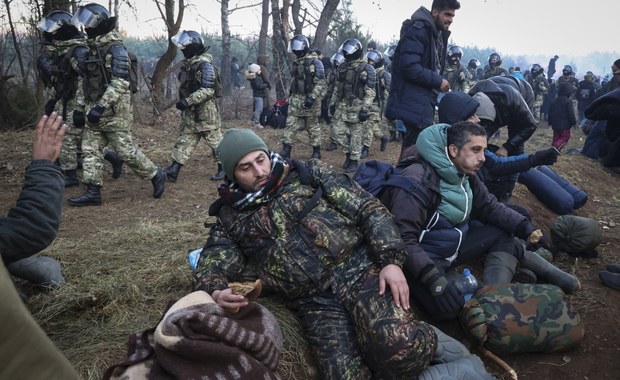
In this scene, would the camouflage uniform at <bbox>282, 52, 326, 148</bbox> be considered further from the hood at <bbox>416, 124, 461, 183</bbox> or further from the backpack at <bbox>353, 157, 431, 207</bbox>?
the hood at <bbox>416, 124, 461, 183</bbox>

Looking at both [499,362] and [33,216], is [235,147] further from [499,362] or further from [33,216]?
[499,362]

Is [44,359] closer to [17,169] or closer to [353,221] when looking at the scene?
[353,221]

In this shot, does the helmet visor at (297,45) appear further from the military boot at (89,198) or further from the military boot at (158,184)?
the military boot at (89,198)

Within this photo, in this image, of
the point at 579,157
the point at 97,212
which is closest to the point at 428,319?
the point at 97,212

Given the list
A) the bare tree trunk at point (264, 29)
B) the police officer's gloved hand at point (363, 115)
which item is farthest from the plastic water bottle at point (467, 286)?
the bare tree trunk at point (264, 29)

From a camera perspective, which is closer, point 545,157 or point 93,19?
point 545,157

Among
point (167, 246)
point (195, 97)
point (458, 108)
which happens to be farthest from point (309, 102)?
point (167, 246)

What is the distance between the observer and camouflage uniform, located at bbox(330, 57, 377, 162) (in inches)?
317

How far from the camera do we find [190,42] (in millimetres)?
A: 5820

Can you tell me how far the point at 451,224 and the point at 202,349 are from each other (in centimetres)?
190

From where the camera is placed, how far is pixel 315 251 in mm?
2209

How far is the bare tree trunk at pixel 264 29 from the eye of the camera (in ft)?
47.6

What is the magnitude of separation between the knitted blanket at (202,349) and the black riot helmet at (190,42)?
15.7 feet

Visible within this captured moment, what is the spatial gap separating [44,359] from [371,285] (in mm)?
1693
